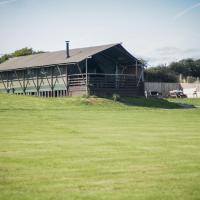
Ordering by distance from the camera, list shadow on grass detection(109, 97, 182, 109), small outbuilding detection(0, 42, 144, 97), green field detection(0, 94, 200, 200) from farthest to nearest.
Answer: small outbuilding detection(0, 42, 144, 97)
shadow on grass detection(109, 97, 182, 109)
green field detection(0, 94, 200, 200)

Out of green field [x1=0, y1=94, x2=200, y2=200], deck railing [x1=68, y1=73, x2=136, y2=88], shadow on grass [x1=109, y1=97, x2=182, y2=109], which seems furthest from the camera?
deck railing [x1=68, y1=73, x2=136, y2=88]

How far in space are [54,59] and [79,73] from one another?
161 inches

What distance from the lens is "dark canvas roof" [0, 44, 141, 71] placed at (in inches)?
1790

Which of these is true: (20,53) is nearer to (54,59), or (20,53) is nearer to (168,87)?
(168,87)

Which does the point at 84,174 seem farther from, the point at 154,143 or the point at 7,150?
the point at 154,143

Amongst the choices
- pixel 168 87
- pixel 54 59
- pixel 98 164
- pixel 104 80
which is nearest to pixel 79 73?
pixel 104 80

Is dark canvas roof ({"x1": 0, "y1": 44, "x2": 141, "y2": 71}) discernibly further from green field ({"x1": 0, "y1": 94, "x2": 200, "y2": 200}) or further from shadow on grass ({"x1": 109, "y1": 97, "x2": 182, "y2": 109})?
green field ({"x1": 0, "y1": 94, "x2": 200, "y2": 200})

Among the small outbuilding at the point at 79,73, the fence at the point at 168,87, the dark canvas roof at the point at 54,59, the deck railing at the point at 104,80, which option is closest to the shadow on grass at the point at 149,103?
the small outbuilding at the point at 79,73

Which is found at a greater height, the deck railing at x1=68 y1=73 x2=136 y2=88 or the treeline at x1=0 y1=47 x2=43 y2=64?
the treeline at x1=0 y1=47 x2=43 y2=64

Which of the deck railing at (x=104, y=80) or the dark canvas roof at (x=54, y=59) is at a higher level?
the dark canvas roof at (x=54, y=59)

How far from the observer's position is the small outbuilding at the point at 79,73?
146ft

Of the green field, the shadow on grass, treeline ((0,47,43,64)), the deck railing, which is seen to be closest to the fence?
the deck railing

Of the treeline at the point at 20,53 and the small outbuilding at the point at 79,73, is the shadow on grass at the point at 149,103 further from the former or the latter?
the treeline at the point at 20,53

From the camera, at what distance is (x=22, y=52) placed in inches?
3290
